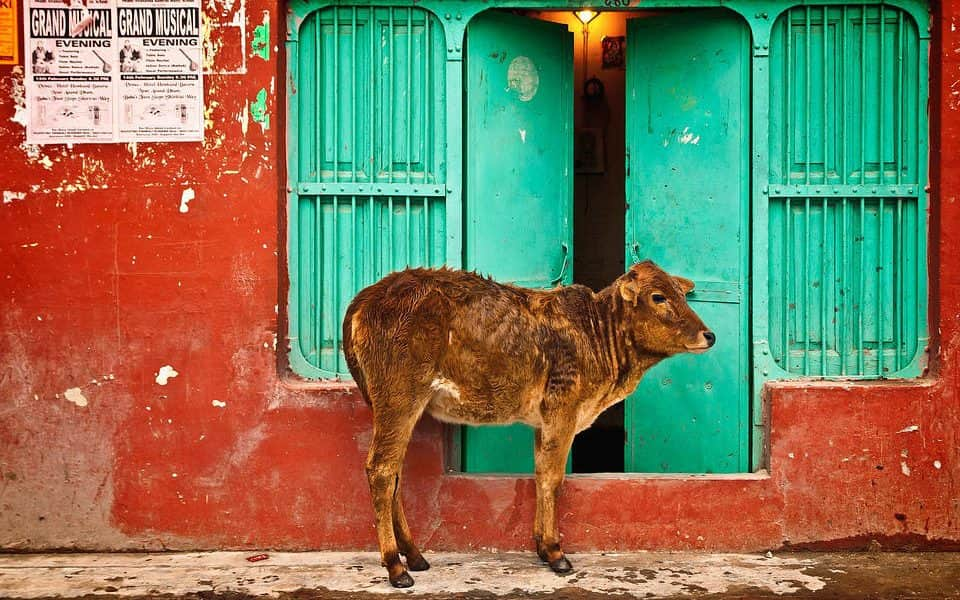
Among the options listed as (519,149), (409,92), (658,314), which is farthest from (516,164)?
(658,314)

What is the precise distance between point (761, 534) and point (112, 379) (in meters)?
3.77

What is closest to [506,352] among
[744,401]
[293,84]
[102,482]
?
[744,401]

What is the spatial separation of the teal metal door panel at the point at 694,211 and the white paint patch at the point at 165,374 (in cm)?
271

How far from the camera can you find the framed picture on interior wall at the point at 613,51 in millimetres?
8367

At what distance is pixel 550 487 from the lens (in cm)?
507

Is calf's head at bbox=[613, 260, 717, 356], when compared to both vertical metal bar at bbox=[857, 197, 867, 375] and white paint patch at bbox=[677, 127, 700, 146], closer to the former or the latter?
white paint patch at bbox=[677, 127, 700, 146]

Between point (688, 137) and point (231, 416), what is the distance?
10.4ft

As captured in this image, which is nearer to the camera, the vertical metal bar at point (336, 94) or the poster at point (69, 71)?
the poster at point (69, 71)

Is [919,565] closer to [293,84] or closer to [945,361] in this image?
[945,361]

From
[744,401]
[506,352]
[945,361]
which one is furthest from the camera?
[744,401]

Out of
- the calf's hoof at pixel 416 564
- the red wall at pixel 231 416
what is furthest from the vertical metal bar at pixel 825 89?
the calf's hoof at pixel 416 564

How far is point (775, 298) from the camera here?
565 cm

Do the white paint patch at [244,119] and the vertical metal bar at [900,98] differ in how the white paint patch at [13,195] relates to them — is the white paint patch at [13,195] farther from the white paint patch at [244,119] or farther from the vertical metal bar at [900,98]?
the vertical metal bar at [900,98]

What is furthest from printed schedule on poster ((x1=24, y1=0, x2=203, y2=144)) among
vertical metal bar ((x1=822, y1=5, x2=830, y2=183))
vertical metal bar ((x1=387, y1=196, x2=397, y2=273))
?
vertical metal bar ((x1=822, y1=5, x2=830, y2=183))
